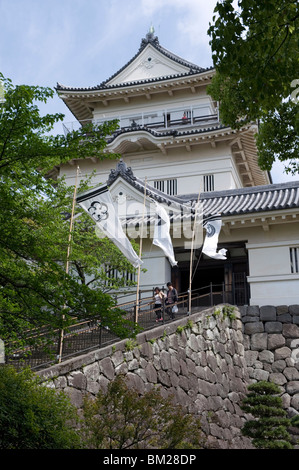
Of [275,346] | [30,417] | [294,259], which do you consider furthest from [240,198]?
[30,417]

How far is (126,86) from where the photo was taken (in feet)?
90.1

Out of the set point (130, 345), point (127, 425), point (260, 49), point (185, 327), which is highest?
point (260, 49)

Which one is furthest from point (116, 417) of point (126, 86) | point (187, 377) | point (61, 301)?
point (126, 86)

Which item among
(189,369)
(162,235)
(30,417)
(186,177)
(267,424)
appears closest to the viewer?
(30,417)

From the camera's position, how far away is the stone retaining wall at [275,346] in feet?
48.4

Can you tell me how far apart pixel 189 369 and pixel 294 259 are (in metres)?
6.44

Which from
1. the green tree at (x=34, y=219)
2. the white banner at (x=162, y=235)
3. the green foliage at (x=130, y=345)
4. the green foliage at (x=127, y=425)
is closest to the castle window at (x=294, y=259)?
the white banner at (x=162, y=235)

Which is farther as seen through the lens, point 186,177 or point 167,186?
point 167,186

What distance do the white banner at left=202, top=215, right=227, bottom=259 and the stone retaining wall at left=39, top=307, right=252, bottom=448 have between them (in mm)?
1759

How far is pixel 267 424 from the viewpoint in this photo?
1102 cm

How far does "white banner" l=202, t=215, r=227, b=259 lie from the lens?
51.1 ft

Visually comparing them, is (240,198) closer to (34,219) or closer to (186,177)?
(186,177)

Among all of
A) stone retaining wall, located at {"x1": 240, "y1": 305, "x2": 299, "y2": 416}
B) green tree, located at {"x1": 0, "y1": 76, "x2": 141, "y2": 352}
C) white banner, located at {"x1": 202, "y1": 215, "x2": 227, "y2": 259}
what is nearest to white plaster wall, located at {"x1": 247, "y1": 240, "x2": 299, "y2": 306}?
stone retaining wall, located at {"x1": 240, "y1": 305, "x2": 299, "y2": 416}

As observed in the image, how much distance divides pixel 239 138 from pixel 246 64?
706 inches
